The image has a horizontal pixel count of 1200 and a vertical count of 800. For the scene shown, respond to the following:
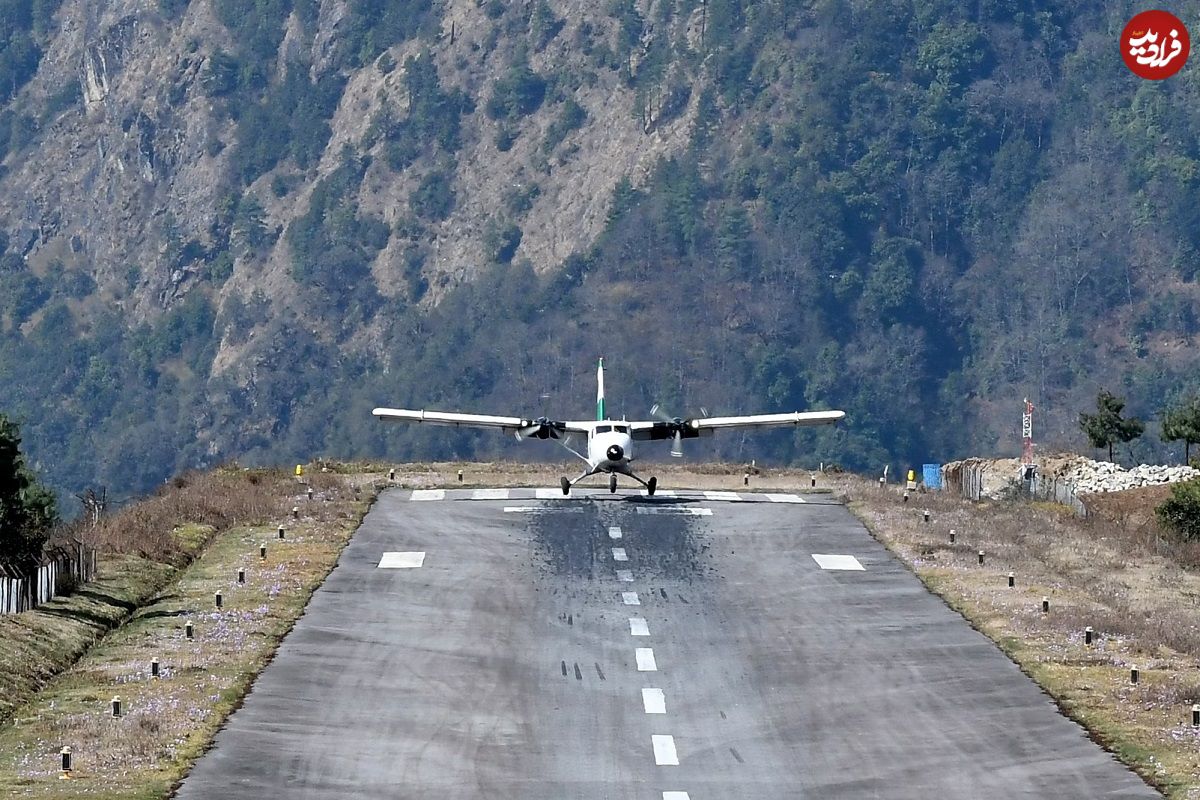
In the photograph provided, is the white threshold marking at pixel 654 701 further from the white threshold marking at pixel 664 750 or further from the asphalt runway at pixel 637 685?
the white threshold marking at pixel 664 750

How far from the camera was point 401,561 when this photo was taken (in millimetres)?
55219

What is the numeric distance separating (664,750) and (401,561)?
21887 mm

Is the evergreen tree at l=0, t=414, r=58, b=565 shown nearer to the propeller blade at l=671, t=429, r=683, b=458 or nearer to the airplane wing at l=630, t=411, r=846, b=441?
the propeller blade at l=671, t=429, r=683, b=458

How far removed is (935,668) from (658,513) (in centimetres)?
2403

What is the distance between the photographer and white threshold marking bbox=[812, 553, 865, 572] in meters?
55.0

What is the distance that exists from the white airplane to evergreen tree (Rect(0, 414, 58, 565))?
2235 centimetres

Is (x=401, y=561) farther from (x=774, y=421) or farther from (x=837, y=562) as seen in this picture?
(x=774, y=421)

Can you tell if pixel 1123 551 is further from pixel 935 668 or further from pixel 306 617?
pixel 306 617

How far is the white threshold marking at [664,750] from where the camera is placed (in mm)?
33431

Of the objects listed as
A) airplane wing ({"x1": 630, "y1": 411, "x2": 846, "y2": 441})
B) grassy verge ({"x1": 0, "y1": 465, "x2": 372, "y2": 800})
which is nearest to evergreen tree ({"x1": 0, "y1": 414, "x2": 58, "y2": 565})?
grassy verge ({"x1": 0, "y1": 465, "x2": 372, "y2": 800})

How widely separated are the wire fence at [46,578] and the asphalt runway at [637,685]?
5.49 meters

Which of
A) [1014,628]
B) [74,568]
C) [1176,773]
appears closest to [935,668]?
[1014,628]

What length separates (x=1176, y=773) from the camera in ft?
107

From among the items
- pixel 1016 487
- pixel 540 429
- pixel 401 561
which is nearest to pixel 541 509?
pixel 540 429
